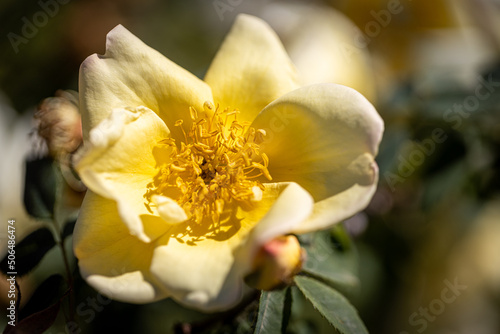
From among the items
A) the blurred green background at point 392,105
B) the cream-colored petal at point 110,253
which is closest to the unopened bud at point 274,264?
the cream-colored petal at point 110,253

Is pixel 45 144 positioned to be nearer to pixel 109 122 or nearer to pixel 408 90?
pixel 109 122

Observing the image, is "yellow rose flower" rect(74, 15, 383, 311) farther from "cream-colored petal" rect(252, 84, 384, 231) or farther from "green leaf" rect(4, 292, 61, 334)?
"green leaf" rect(4, 292, 61, 334)

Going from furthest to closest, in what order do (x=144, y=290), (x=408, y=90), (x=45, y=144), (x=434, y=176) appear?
(x=408, y=90)
(x=434, y=176)
(x=45, y=144)
(x=144, y=290)

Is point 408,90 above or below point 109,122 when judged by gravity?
below

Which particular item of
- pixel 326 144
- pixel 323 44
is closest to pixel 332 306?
pixel 326 144

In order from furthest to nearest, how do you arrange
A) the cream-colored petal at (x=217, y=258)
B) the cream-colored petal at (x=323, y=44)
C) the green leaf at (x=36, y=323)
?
the cream-colored petal at (x=323, y=44) → the green leaf at (x=36, y=323) → the cream-colored petal at (x=217, y=258)

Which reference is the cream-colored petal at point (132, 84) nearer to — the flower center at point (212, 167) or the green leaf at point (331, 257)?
the flower center at point (212, 167)

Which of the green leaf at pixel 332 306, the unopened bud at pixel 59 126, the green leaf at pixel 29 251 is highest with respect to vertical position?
the unopened bud at pixel 59 126

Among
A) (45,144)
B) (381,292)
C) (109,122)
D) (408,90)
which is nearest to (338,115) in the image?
(109,122)
